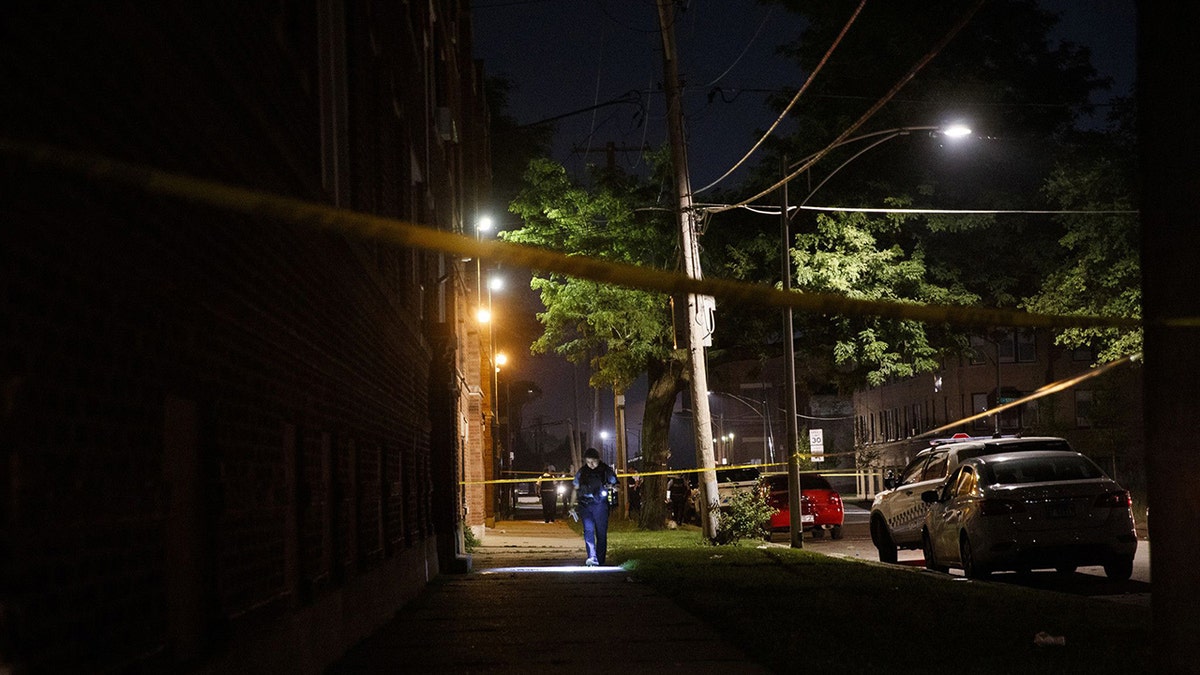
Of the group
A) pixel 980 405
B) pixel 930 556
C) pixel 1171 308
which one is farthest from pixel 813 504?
pixel 980 405

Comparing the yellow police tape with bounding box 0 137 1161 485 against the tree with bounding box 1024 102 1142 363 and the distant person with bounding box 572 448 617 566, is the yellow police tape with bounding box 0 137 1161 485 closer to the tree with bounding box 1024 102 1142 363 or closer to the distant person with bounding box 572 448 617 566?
the distant person with bounding box 572 448 617 566

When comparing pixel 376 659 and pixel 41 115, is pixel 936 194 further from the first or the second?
pixel 41 115

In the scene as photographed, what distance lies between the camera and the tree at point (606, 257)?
31.3m

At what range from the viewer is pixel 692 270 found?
23406 mm

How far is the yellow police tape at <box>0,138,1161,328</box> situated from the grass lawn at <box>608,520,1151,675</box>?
3.41 metres

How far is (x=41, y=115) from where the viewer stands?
11.2 feet

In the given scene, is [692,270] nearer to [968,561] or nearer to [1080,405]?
[968,561]

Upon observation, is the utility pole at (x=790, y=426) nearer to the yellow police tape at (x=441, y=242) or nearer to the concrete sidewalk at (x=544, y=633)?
the concrete sidewalk at (x=544, y=633)

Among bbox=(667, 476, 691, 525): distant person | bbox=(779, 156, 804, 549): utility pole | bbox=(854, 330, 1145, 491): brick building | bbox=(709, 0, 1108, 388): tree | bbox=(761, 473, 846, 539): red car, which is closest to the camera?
bbox=(779, 156, 804, 549): utility pole

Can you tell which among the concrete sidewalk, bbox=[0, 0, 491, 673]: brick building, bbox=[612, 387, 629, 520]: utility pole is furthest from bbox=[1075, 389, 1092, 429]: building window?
bbox=[0, 0, 491, 673]: brick building

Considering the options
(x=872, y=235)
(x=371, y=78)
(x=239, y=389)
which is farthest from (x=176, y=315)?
(x=872, y=235)

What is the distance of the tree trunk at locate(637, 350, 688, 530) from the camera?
33.3 metres

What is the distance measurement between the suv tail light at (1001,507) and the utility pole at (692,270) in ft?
31.8

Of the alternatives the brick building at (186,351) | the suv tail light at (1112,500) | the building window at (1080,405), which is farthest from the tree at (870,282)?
the building window at (1080,405)
